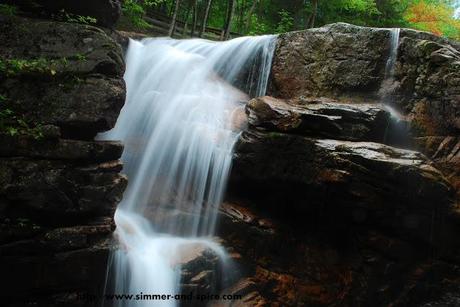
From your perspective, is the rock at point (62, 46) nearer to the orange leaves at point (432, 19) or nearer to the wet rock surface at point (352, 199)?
the wet rock surface at point (352, 199)

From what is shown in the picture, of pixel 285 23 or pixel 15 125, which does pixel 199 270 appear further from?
pixel 285 23

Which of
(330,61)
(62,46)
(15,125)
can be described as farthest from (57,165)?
(330,61)

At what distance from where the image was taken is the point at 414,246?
6.34 metres

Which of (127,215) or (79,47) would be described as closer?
(79,47)

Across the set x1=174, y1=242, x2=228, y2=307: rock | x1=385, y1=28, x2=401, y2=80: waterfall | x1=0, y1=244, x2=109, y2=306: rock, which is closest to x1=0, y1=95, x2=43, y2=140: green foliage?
x1=0, y1=244, x2=109, y2=306: rock

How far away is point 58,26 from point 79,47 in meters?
→ 0.52

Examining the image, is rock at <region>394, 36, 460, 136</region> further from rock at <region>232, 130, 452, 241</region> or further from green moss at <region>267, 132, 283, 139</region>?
green moss at <region>267, 132, 283, 139</region>

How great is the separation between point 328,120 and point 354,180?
1260mm

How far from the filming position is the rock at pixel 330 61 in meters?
8.26

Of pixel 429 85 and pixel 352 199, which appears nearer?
pixel 352 199

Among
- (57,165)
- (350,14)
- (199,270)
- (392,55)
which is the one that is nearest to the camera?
(57,165)

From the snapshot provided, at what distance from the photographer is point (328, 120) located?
21.8ft

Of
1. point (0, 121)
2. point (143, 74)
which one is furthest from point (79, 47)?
point (143, 74)

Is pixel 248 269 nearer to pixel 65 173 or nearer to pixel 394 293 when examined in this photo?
pixel 394 293
